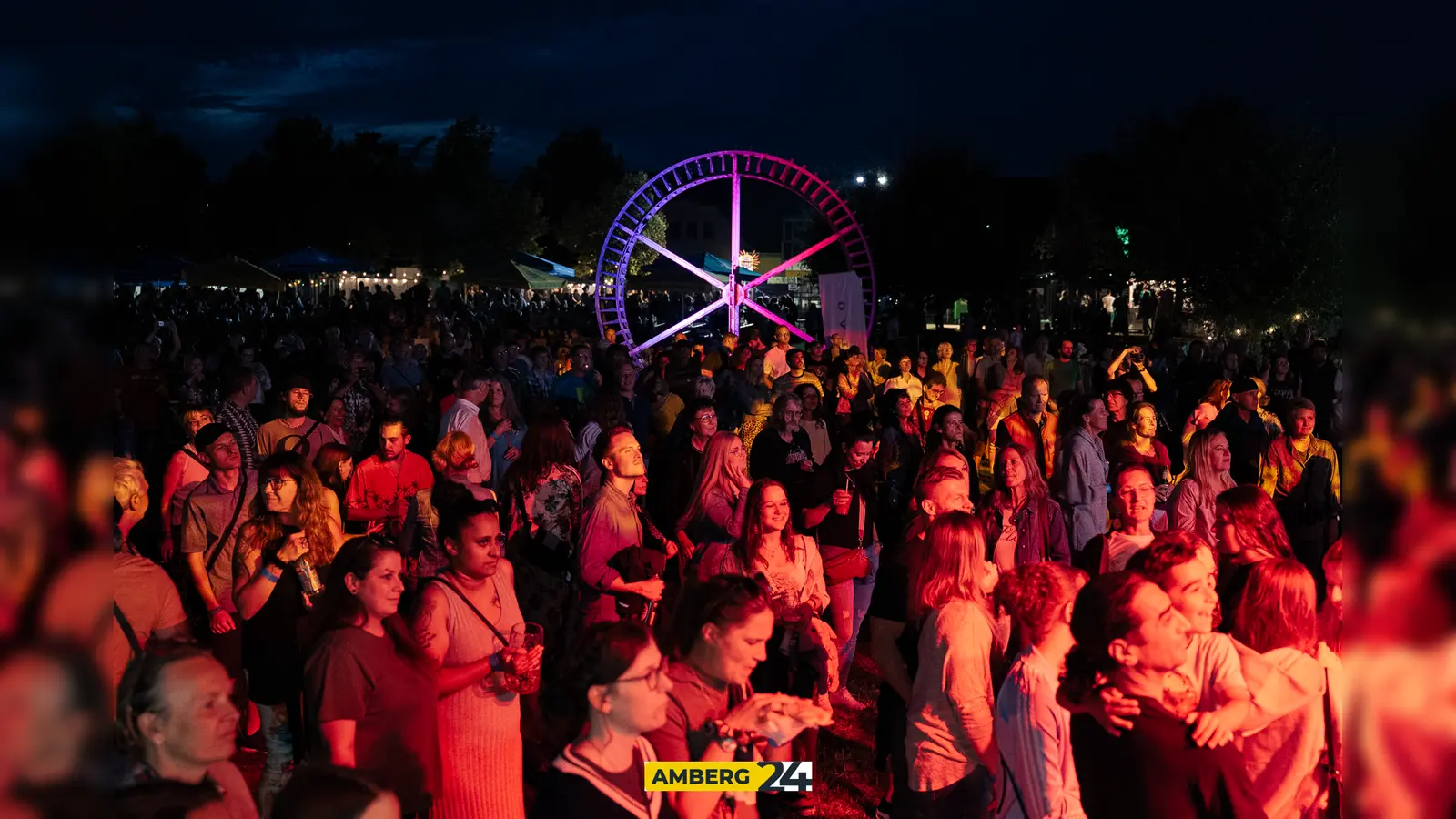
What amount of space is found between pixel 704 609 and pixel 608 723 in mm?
746

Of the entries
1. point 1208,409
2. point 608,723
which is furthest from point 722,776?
point 1208,409

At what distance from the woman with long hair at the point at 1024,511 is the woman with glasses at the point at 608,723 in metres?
3.59

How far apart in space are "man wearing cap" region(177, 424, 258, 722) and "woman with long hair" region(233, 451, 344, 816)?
0.40m

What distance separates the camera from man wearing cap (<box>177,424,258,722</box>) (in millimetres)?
5289

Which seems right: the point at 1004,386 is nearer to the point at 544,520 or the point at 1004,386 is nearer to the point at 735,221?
the point at 544,520

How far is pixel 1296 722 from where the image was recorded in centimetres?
351

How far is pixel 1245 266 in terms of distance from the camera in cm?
2247

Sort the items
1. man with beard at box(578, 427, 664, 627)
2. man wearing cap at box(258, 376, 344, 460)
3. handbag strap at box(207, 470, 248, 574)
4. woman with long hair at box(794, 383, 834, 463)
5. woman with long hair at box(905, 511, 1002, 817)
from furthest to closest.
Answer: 1. woman with long hair at box(794, 383, 834, 463)
2. man wearing cap at box(258, 376, 344, 460)
3. handbag strap at box(207, 470, 248, 574)
4. man with beard at box(578, 427, 664, 627)
5. woman with long hair at box(905, 511, 1002, 817)

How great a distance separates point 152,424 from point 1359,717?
6.37 m

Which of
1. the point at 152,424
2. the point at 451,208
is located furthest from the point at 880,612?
the point at 451,208

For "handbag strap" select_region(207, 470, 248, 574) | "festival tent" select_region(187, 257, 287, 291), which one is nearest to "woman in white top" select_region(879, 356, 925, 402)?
"handbag strap" select_region(207, 470, 248, 574)

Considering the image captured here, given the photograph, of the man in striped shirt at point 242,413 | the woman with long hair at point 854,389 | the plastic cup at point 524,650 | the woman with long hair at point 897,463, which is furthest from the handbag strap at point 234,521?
the woman with long hair at point 854,389

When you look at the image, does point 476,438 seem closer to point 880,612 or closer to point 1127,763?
point 880,612

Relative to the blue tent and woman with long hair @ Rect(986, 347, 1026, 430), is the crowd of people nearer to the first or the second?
woman with long hair @ Rect(986, 347, 1026, 430)
